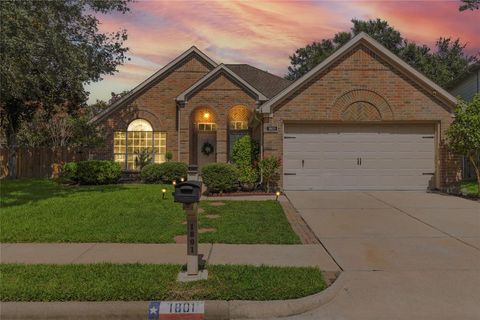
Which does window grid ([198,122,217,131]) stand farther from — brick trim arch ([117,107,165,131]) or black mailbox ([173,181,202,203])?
black mailbox ([173,181,202,203])

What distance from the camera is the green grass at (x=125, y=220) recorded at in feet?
26.4

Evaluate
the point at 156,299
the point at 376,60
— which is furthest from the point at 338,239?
the point at 376,60

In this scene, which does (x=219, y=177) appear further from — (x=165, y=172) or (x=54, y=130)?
→ (x=54, y=130)

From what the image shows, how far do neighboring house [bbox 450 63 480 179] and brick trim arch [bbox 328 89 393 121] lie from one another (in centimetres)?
704

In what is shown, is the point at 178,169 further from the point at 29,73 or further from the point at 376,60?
the point at 376,60

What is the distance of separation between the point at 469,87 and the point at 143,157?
16.9 m

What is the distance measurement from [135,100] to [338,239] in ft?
56.0

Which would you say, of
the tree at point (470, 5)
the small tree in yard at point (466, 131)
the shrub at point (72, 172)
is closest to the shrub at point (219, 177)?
the small tree in yard at point (466, 131)

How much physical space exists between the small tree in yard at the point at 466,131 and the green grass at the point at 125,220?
20.7ft

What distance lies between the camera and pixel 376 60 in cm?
1514

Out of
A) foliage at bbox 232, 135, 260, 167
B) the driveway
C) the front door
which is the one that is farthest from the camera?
the front door

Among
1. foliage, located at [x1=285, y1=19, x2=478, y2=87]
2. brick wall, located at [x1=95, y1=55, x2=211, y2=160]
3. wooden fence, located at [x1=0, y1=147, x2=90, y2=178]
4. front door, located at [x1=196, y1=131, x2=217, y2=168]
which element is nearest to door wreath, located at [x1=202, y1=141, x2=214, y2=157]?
front door, located at [x1=196, y1=131, x2=217, y2=168]

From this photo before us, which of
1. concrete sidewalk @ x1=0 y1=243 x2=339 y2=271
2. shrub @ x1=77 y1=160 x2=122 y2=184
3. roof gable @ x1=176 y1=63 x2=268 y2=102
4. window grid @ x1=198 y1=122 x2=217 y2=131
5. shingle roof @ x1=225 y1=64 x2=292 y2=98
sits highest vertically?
shingle roof @ x1=225 y1=64 x2=292 y2=98

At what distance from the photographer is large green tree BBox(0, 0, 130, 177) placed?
1319cm
